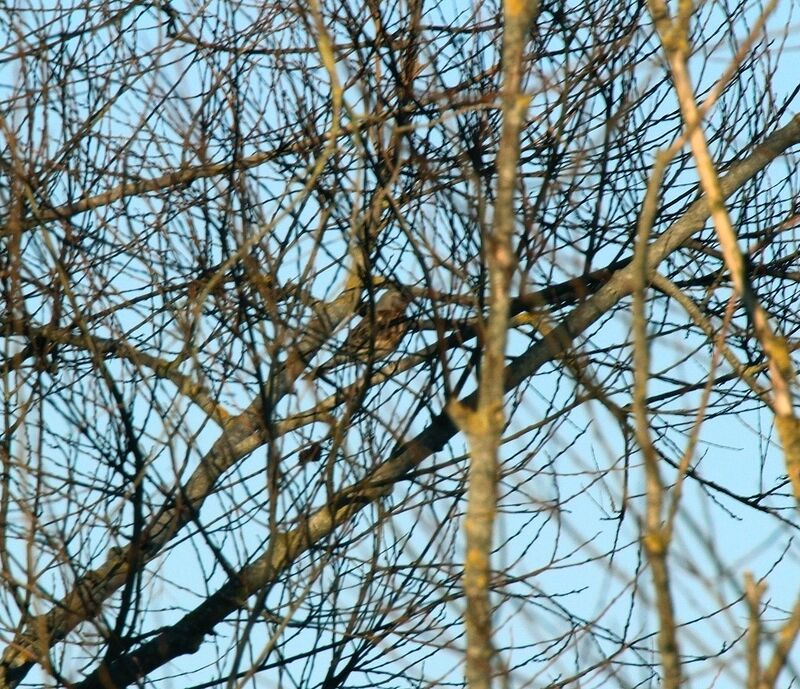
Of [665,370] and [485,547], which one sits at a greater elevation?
[665,370]

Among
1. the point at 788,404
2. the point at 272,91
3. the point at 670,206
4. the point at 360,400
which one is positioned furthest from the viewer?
the point at 670,206

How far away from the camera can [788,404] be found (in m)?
2.63

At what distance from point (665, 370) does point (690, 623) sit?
108 centimetres

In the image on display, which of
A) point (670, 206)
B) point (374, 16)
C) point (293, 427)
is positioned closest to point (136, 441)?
point (293, 427)

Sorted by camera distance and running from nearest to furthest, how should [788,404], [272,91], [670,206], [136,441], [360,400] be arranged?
[788,404] < [136,441] < [360,400] < [272,91] < [670,206]

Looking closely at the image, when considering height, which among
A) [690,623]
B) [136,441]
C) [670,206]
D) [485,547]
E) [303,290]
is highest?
[670,206]

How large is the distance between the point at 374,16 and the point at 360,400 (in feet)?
5.75

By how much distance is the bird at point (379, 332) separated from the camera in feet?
15.5

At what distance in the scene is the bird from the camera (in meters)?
4.74

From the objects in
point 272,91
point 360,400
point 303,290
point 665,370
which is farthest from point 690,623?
point 272,91

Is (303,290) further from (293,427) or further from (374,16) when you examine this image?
(374,16)

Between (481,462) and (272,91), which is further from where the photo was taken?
(272,91)

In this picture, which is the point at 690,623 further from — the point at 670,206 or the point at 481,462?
the point at 481,462

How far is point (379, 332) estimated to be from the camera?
509cm
